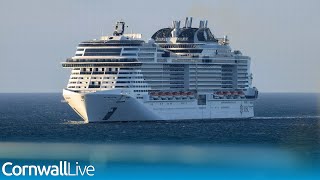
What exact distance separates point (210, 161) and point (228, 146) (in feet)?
52.9

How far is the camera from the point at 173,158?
79.2 meters

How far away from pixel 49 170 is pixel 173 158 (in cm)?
1458

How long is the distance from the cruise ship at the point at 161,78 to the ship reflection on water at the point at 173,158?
731 inches

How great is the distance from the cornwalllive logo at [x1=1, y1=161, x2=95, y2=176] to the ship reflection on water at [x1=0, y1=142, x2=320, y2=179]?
1094 mm

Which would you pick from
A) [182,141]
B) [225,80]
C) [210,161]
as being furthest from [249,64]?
[210,161]

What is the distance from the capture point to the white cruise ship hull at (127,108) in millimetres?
112062

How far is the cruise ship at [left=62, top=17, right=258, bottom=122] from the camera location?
113m

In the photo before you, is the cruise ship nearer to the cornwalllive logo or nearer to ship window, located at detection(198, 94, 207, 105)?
ship window, located at detection(198, 94, 207, 105)

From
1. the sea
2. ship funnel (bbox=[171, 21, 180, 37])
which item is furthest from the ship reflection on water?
ship funnel (bbox=[171, 21, 180, 37])

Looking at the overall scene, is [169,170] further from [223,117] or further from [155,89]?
[223,117]

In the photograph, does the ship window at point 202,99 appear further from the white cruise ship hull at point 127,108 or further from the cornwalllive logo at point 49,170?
the cornwalllive logo at point 49,170

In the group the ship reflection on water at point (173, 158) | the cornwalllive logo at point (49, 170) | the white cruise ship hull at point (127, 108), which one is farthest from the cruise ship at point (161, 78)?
the cornwalllive logo at point (49, 170)

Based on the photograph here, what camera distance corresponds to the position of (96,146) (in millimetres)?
92688

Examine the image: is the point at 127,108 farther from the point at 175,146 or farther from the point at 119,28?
the point at 175,146
